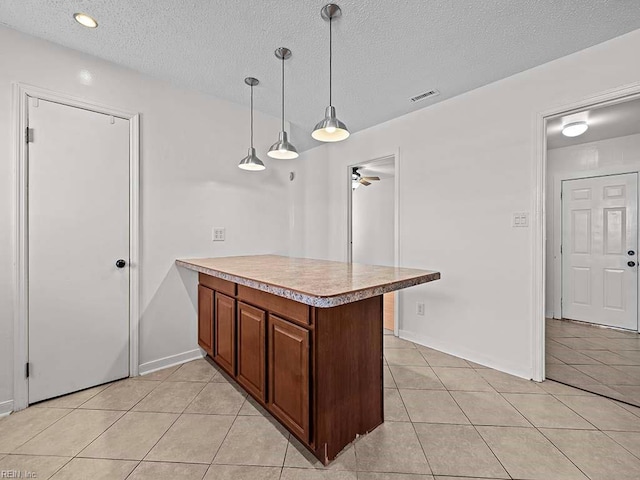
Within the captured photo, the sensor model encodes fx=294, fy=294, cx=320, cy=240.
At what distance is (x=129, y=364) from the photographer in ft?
7.82

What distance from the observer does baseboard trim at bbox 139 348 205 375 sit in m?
2.46

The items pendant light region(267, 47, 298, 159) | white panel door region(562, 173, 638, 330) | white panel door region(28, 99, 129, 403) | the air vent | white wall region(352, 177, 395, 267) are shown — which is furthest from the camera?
white wall region(352, 177, 395, 267)

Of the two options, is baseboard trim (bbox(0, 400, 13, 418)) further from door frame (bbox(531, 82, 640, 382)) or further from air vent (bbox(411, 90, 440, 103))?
air vent (bbox(411, 90, 440, 103))

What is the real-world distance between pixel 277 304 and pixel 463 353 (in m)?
2.09

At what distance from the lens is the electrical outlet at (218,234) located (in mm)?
2884

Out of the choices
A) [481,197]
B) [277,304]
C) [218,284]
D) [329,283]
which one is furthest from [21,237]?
[481,197]

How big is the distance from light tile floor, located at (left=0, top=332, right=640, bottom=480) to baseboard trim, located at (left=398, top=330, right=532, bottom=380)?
3.9 inches

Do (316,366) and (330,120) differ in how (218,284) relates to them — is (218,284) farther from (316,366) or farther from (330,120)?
(330,120)

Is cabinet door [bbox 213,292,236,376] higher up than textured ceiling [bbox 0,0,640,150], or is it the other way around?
textured ceiling [bbox 0,0,640,150]

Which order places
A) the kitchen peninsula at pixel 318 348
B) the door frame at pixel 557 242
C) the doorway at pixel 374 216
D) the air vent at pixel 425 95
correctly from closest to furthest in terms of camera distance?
the kitchen peninsula at pixel 318 348, the air vent at pixel 425 95, the door frame at pixel 557 242, the doorway at pixel 374 216

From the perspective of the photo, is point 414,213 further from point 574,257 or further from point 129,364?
point 129,364

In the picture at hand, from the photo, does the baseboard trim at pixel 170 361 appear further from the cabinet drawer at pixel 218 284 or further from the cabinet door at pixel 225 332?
the cabinet drawer at pixel 218 284

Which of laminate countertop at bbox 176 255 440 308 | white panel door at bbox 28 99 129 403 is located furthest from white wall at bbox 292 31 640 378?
white panel door at bbox 28 99 129 403

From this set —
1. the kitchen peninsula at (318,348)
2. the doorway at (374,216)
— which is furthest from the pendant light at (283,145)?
the doorway at (374,216)
